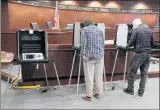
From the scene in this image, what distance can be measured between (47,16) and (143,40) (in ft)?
23.5

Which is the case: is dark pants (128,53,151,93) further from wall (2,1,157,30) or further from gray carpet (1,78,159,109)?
wall (2,1,157,30)

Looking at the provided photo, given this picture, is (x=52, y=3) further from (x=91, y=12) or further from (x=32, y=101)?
(x=32, y=101)

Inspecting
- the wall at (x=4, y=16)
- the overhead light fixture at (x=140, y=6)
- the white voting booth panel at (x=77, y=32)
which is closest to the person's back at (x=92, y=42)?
the white voting booth panel at (x=77, y=32)

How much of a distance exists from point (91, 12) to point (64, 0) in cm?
156

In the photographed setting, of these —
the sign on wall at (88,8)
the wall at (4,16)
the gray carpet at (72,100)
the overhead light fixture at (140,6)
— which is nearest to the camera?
the gray carpet at (72,100)

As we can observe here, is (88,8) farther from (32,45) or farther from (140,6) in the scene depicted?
(32,45)

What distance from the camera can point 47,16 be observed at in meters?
11.1

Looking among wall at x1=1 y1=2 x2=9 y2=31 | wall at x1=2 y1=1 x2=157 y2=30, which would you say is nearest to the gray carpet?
wall at x1=1 y1=2 x2=9 y2=31

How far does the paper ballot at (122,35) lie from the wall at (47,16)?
4106 mm

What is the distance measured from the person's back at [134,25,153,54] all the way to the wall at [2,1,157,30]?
4.76 metres

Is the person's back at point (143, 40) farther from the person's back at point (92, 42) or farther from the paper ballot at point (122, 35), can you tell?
the person's back at point (92, 42)

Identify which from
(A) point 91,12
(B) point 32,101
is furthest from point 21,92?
(A) point 91,12

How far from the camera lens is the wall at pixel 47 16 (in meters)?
9.15

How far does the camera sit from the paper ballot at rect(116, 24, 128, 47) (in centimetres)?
523
